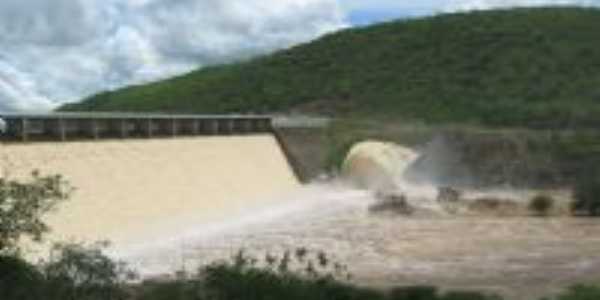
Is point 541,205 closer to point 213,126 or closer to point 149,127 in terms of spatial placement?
point 213,126

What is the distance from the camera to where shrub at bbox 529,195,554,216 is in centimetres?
5406

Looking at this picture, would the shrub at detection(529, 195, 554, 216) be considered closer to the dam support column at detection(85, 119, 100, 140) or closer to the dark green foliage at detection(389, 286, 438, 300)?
the dam support column at detection(85, 119, 100, 140)

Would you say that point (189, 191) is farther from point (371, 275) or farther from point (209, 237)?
point (371, 275)

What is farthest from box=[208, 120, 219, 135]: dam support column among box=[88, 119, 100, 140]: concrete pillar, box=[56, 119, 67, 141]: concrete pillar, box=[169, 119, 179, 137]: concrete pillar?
box=[56, 119, 67, 141]: concrete pillar

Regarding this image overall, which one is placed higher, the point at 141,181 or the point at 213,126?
the point at 213,126


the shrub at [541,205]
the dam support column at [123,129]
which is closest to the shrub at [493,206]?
the shrub at [541,205]

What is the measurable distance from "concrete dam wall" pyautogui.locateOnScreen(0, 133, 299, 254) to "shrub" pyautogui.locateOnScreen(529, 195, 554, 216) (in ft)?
31.5

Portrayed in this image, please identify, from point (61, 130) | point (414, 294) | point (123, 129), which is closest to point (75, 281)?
point (414, 294)

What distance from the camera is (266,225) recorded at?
148 ft

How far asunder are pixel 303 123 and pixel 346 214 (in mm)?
15489

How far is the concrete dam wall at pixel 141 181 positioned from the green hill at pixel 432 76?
39601 millimetres

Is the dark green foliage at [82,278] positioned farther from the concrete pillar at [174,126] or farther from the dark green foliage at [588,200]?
the dark green foliage at [588,200]

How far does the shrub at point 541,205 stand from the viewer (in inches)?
2128

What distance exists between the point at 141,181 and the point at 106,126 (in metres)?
2.00
